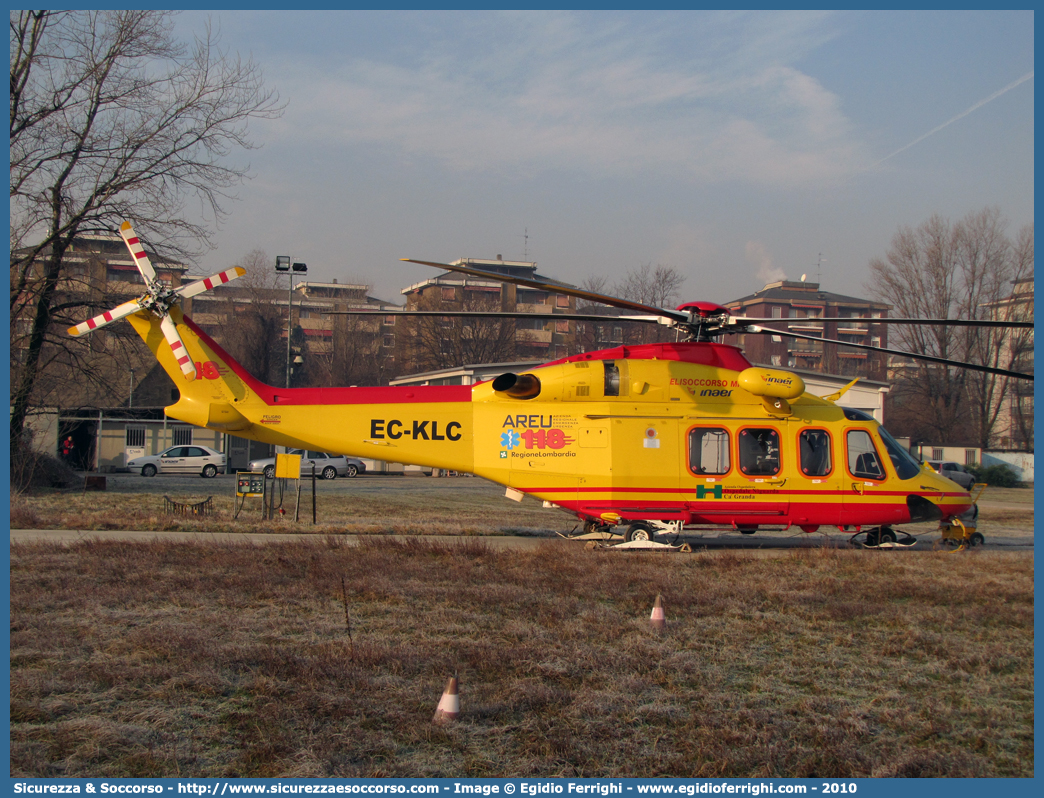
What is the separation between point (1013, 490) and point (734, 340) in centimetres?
2527

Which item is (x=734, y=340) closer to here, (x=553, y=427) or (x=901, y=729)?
(x=553, y=427)

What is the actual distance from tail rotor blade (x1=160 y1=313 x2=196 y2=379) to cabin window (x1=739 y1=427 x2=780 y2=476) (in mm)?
9907

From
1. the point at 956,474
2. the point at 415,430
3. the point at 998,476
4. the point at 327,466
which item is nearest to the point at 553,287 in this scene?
the point at 415,430

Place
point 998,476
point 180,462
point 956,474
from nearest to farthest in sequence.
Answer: point 180,462
point 956,474
point 998,476

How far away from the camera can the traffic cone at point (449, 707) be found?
5.02 meters

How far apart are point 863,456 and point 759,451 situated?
6.66 ft

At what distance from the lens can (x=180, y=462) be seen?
35.2 metres

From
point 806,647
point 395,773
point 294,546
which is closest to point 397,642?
point 395,773

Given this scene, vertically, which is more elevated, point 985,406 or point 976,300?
point 976,300

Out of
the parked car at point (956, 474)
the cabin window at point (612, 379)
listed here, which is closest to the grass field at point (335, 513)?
the cabin window at point (612, 379)

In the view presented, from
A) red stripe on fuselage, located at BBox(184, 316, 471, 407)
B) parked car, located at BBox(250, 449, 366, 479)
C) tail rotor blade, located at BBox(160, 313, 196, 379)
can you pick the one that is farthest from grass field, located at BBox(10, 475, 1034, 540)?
parked car, located at BBox(250, 449, 366, 479)

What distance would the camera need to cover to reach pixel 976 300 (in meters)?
52.7

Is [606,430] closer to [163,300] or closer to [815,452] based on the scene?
[815,452]

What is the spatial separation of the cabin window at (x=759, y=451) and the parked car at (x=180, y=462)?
29.0 m
